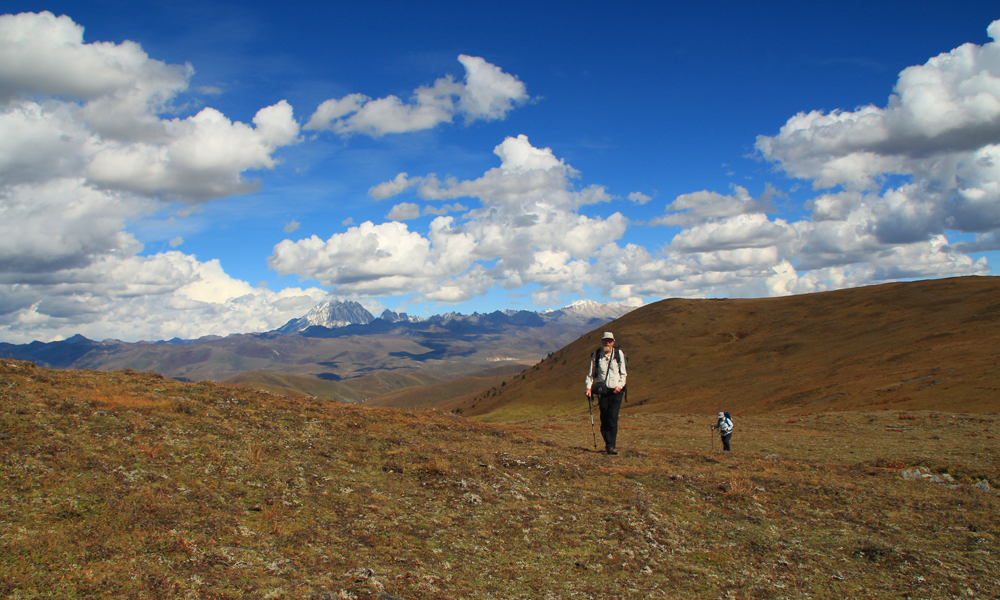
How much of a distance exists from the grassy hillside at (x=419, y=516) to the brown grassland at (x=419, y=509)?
41mm

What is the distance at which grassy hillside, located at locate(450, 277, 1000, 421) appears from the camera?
3872 centimetres

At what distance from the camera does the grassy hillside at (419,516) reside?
5754 mm

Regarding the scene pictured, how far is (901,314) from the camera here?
72.8 meters

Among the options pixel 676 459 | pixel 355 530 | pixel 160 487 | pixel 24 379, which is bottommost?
pixel 676 459

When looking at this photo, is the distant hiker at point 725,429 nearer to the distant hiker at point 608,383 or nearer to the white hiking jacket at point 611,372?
the distant hiker at point 608,383

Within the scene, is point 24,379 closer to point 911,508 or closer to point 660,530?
point 660,530

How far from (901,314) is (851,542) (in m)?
82.6

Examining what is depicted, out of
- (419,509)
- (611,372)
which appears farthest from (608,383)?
(419,509)

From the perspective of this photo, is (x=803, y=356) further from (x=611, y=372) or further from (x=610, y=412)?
(x=611, y=372)

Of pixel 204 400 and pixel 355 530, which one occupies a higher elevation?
pixel 204 400

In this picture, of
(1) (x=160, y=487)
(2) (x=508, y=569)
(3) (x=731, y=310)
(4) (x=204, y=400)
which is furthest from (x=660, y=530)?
(3) (x=731, y=310)

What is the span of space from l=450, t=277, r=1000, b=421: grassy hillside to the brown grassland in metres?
25.8

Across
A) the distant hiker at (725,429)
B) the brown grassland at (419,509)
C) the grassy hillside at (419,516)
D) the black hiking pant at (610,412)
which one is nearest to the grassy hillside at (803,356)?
the distant hiker at (725,429)

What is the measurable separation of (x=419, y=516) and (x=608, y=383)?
23.4ft
